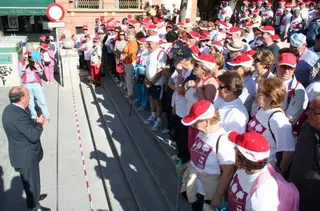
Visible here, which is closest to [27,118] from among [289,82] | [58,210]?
[58,210]

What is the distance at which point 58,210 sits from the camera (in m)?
5.09

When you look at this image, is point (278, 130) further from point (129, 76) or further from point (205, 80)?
point (129, 76)

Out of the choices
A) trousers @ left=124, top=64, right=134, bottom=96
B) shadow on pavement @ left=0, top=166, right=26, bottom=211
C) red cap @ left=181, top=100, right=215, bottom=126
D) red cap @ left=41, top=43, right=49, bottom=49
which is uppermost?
red cap @ left=181, top=100, right=215, bottom=126

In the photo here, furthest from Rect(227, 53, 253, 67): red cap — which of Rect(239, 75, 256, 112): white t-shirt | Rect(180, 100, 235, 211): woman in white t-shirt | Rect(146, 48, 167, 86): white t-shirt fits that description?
Rect(146, 48, 167, 86): white t-shirt

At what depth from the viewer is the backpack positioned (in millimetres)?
2376

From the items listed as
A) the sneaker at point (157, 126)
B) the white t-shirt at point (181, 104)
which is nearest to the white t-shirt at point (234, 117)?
the white t-shirt at point (181, 104)

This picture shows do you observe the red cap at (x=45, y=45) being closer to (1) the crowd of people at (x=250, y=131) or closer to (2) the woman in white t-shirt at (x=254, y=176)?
(1) the crowd of people at (x=250, y=131)

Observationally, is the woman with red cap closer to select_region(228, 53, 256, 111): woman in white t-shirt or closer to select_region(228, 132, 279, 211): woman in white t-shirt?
select_region(228, 53, 256, 111): woman in white t-shirt

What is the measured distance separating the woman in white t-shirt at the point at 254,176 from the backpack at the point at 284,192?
0.04ft

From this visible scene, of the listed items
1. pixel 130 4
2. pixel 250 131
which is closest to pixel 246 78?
pixel 250 131

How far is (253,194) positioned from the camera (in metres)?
2.39

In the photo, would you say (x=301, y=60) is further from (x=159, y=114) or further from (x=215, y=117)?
(x=159, y=114)

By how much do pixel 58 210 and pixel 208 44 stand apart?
13.4ft

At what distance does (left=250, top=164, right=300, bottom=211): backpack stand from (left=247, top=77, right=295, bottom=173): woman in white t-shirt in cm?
57
